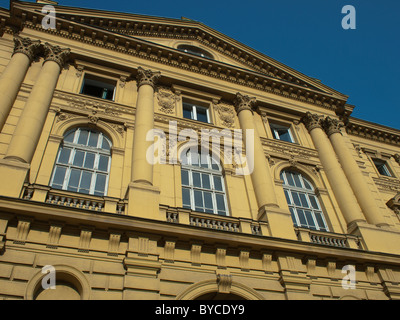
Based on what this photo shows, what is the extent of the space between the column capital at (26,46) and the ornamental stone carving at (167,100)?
20.2 ft

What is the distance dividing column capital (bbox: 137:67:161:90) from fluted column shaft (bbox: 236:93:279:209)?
184 inches

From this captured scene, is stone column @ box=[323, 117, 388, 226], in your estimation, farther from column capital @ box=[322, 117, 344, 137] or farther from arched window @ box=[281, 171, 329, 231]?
arched window @ box=[281, 171, 329, 231]

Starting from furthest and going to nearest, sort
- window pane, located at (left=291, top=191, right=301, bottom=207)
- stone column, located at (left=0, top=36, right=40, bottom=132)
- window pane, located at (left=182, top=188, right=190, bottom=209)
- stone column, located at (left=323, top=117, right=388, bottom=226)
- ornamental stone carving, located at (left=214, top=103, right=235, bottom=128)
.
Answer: ornamental stone carving, located at (left=214, top=103, right=235, bottom=128) < window pane, located at (left=291, top=191, right=301, bottom=207) < stone column, located at (left=323, top=117, right=388, bottom=226) < window pane, located at (left=182, top=188, right=190, bottom=209) < stone column, located at (left=0, top=36, right=40, bottom=132)

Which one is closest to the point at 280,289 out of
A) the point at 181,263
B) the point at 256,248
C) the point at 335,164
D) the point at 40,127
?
the point at 256,248

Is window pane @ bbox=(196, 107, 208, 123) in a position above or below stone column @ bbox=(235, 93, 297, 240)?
above

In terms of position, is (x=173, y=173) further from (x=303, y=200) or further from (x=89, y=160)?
(x=303, y=200)

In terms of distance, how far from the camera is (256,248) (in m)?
12.8

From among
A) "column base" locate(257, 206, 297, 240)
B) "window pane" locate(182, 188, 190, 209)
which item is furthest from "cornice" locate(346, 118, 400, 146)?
"window pane" locate(182, 188, 190, 209)

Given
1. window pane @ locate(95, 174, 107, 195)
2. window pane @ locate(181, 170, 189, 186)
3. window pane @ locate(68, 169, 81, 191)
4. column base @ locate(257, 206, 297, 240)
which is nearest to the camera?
window pane @ locate(68, 169, 81, 191)

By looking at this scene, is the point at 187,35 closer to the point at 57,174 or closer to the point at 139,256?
the point at 57,174

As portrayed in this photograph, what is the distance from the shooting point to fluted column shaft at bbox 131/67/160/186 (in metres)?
14.0

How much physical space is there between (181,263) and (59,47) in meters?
12.3

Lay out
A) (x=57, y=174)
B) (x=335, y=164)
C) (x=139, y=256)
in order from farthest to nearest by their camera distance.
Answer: (x=335, y=164)
(x=57, y=174)
(x=139, y=256)

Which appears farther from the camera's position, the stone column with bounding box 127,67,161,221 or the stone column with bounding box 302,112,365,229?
the stone column with bounding box 302,112,365,229
